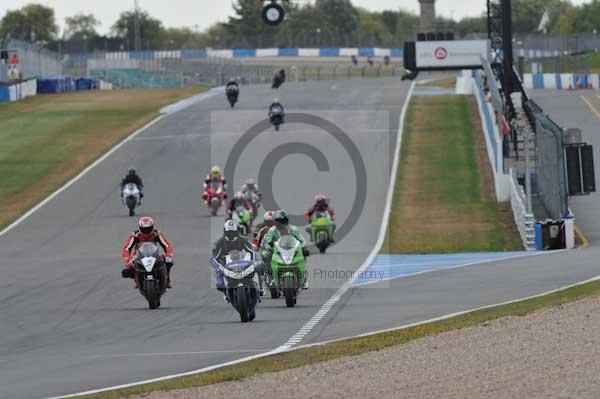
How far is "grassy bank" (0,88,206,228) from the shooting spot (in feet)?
144

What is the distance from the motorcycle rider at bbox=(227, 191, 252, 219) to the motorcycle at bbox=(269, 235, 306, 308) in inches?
463

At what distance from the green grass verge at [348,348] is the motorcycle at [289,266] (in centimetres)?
300

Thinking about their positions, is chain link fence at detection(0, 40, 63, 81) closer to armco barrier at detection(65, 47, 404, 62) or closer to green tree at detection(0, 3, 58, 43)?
armco barrier at detection(65, 47, 404, 62)

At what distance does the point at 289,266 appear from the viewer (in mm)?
Result: 18828

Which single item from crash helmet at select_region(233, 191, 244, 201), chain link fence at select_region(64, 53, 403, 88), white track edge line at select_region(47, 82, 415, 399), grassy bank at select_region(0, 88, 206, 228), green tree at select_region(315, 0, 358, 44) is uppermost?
green tree at select_region(315, 0, 358, 44)

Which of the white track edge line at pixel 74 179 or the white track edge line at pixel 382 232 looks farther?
the white track edge line at pixel 74 179

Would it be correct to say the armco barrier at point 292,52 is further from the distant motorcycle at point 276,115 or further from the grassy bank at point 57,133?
the distant motorcycle at point 276,115

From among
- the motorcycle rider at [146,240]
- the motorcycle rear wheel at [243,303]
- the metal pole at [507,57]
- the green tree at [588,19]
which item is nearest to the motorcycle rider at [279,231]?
the motorcycle rider at [146,240]

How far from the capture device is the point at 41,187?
142 ft

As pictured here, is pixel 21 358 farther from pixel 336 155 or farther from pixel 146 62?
pixel 146 62

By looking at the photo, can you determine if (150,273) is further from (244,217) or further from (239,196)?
(239,196)

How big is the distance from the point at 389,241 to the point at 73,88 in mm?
56575

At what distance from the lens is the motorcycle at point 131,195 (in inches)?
1398

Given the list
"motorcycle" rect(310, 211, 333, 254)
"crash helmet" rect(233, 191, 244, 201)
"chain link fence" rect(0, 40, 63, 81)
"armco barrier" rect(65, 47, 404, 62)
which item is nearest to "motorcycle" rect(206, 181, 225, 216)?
"crash helmet" rect(233, 191, 244, 201)
